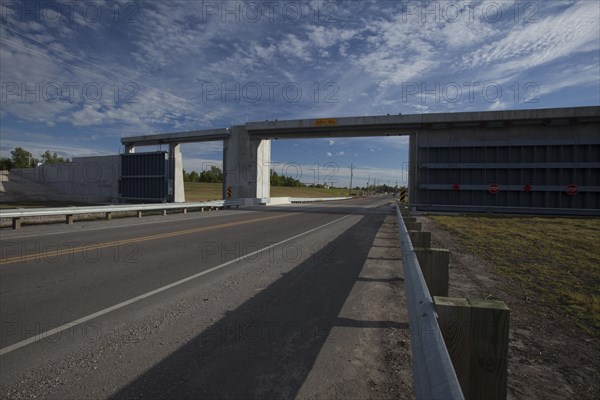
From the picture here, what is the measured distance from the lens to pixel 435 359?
174 centimetres

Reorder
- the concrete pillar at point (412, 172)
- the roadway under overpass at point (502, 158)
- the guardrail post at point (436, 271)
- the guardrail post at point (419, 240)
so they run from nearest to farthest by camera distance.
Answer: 1. the guardrail post at point (436, 271)
2. the guardrail post at point (419, 240)
3. the roadway under overpass at point (502, 158)
4. the concrete pillar at point (412, 172)

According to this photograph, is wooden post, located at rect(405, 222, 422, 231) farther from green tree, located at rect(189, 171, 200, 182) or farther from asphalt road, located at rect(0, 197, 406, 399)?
green tree, located at rect(189, 171, 200, 182)

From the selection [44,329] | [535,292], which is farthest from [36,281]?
[535,292]

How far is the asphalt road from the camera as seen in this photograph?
9.66ft

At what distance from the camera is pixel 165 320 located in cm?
425

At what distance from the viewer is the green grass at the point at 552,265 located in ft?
16.1

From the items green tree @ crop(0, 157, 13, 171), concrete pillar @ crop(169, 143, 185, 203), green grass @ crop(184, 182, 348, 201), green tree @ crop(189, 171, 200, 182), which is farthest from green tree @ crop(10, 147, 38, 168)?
concrete pillar @ crop(169, 143, 185, 203)

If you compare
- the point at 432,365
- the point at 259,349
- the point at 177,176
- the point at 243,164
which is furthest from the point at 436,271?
the point at 243,164

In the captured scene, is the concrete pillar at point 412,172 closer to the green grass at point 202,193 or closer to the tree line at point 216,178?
the green grass at point 202,193

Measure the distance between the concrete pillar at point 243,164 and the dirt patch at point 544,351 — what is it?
28333 millimetres

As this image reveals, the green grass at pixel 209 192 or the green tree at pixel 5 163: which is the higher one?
the green tree at pixel 5 163

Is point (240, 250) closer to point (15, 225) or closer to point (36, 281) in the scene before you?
point (36, 281)

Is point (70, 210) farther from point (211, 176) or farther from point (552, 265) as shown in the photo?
point (211, 176)

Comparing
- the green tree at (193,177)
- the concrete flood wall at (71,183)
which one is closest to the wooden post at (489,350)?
the concrete flood wall at (71,183)
